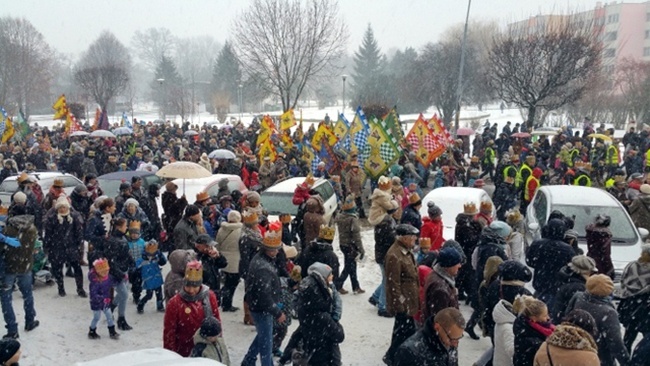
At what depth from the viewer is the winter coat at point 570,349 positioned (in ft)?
12.1

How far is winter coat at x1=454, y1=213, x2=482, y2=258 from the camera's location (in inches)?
343

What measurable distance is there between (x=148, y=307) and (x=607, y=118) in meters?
44.9

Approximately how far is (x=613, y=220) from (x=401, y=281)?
5540mm

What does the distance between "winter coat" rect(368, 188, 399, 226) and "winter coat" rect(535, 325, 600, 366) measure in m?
5.07

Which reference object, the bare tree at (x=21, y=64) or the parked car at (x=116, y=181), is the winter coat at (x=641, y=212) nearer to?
the parked car at (x=116, y=181)

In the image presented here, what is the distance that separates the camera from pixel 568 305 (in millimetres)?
5887

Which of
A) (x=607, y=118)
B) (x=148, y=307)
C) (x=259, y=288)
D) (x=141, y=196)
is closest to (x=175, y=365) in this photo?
(x=259, y=288)

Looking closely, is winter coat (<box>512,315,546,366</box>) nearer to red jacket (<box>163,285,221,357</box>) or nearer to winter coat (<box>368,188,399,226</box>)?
red jacket (<box>163,285,221,357</box>)

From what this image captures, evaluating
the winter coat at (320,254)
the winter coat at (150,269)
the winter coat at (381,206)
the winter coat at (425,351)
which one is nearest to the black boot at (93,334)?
the winter coat at (150,269)

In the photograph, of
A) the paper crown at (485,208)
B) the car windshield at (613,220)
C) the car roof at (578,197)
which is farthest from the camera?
the car roof at (578,197)

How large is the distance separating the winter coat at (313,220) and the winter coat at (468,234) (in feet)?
7.39

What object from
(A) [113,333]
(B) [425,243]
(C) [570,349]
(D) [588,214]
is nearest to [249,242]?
(A) [113,333]

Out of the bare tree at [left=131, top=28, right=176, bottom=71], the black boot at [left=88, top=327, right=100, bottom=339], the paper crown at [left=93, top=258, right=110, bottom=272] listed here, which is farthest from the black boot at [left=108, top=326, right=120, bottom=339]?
the bare tree at [left=131, top=28, right=176, bottom=71]

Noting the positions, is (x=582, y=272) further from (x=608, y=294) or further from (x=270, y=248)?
(x=270, y=248)
